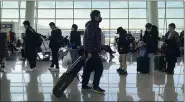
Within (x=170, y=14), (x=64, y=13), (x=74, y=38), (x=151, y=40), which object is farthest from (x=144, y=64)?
(x=170, y=14)

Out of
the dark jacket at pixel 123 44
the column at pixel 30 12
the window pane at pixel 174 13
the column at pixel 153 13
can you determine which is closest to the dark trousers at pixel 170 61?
the dark jacket at pixel 123 44

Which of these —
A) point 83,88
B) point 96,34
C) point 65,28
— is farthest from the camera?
point 65,28

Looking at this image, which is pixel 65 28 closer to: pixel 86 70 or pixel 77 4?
pixel 77 4

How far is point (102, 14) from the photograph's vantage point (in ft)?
75.4

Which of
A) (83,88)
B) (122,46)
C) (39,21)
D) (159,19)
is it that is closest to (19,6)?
(39,21)

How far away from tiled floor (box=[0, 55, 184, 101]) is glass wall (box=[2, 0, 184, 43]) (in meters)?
15.5

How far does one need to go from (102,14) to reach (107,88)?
17.4 m

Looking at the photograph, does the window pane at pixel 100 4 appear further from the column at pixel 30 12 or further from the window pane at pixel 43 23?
the column at pixel 30 12

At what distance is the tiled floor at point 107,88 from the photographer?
5.09 m

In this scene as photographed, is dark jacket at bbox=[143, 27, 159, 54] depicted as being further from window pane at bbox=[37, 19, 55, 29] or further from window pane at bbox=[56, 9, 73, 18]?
window pane at bbox=[37, 19, 55, 29]

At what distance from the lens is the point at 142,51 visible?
8.19 meters

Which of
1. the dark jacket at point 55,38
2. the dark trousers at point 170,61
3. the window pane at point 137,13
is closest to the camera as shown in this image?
the dark trousers at point 170,61

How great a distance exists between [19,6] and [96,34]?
20.0 meters

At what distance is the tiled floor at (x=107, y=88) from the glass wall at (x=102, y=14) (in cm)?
1552
